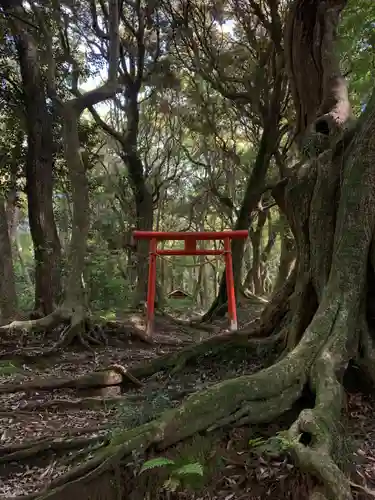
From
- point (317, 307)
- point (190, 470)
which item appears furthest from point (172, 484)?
point (317, 307)

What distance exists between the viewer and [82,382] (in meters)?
5.50

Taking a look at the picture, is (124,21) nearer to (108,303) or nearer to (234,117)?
(234,117)

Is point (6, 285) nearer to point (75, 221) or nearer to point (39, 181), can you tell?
point (39, 181)

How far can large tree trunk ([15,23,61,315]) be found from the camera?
9422mm

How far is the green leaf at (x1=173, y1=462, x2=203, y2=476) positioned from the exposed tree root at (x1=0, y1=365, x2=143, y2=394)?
2.76m

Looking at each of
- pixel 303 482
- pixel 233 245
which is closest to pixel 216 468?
pixel 303 482

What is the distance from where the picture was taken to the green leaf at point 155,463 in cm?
280

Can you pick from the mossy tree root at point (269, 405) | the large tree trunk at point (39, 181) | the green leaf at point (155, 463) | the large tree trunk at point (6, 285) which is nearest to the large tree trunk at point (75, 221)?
the large tree trunk at point (39, 181)

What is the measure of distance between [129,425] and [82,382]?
65.9 inches

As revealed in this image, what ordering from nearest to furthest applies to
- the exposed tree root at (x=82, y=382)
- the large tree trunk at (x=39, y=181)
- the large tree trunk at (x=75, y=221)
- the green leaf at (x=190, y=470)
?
the green leaf at (x=190, y=470)
the exposed tree root at (x=82, y=382)
the large tree trunk at (x=75, y=221)
the large tree trunk at (x=39, y=181)

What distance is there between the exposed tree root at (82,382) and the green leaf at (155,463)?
2730 mm

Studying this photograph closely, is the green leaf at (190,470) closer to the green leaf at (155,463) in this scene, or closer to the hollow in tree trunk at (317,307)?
the green leaf at (155,463)

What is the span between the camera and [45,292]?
9469 millimetres

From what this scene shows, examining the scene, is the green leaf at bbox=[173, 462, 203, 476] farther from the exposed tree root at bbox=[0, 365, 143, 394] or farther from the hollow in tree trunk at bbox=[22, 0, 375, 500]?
the exposed tree root at bbox=[0, 365, 143, 394]
